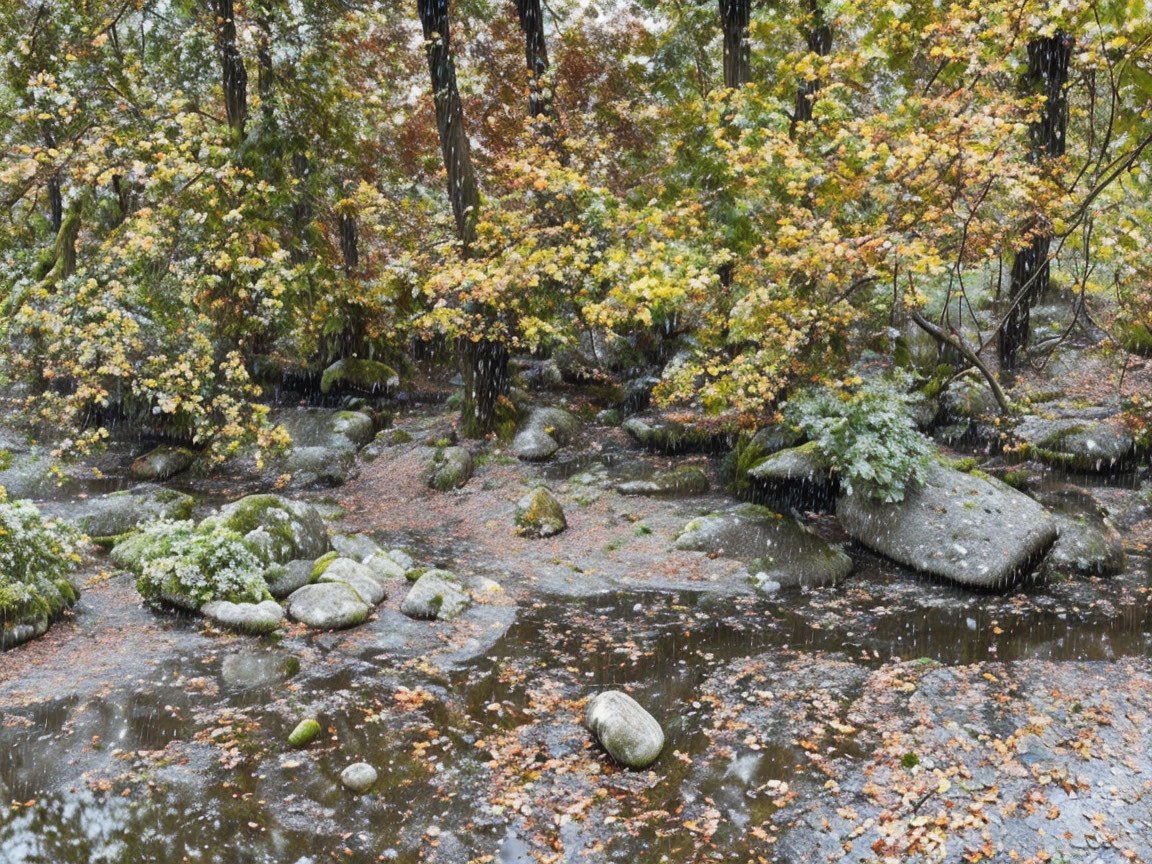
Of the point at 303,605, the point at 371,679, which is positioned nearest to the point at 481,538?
the point at 303,605

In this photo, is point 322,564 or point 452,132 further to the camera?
point 452,132

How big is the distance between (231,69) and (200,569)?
35.9 feet

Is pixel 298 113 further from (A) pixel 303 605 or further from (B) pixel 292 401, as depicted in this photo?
(A) pixel 303 605

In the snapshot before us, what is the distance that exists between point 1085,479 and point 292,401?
16.8 m

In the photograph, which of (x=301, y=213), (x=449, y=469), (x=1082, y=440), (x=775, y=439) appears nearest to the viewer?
(x=1082, y=440)

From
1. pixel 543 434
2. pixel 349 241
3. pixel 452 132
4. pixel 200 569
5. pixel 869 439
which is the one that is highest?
pixel 452 132

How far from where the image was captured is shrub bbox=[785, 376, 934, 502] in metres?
9.54

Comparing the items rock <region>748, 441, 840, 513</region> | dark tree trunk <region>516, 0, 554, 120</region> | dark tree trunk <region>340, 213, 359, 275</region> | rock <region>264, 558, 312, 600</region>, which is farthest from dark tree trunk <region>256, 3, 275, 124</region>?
rock <region>748, 441, 840, 513</region>

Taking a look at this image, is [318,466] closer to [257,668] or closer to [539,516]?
[539,516]

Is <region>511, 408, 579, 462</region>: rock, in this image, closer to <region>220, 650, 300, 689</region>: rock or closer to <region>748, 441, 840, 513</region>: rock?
<region>748, 441, 840, 513</region>: rock

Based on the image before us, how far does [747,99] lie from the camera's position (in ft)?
36.9

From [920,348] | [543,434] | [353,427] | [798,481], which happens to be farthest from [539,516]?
[920,348]

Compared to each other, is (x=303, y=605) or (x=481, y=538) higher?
(x=303, y=605)

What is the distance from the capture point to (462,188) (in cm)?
1356
